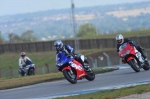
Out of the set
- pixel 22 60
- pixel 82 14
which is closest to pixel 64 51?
pixel 22 60

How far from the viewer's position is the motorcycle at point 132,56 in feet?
73.9

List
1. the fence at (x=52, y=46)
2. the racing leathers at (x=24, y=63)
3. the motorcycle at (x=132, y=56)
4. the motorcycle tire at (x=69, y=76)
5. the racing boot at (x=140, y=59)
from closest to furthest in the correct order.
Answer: the motorcycle tire at (x=69, y=76)
the motorcycle at (x=132, y=56)
the racing boot at (x=140, y=59)
the racing leathers at (x=24, y=63)
the fence at (x=52, y=46)

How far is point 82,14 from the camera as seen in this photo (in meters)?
184

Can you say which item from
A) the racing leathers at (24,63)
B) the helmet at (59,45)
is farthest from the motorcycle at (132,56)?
the racing leathers at (24,63)

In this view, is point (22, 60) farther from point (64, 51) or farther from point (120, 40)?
point (64, 51)

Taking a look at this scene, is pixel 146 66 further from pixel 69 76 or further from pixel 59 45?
pixel 59 45

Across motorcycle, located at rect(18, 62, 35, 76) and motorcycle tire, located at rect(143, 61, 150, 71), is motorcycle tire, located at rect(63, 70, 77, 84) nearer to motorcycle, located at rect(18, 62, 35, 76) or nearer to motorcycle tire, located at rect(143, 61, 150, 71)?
motorcycle tire, located at rect(143, 61, 150, 71)

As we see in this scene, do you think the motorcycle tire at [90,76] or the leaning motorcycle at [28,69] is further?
the leaning motorcycle at [28,69]

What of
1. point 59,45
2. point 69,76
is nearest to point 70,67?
point 69,76

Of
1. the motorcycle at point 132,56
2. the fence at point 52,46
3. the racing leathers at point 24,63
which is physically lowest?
the fence at point 52,46

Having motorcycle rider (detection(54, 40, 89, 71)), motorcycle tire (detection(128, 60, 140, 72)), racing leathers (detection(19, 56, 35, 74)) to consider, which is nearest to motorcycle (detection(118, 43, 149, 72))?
motorcycle tire (detection(128, 60, 140, 72))

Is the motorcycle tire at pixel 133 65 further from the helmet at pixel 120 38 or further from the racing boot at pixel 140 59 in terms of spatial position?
the helmet at pixel 120 38

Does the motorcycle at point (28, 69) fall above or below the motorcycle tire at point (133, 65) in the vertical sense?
below

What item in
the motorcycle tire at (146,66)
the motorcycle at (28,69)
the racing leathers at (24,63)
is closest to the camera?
the motorcycle tire at (146,66)
